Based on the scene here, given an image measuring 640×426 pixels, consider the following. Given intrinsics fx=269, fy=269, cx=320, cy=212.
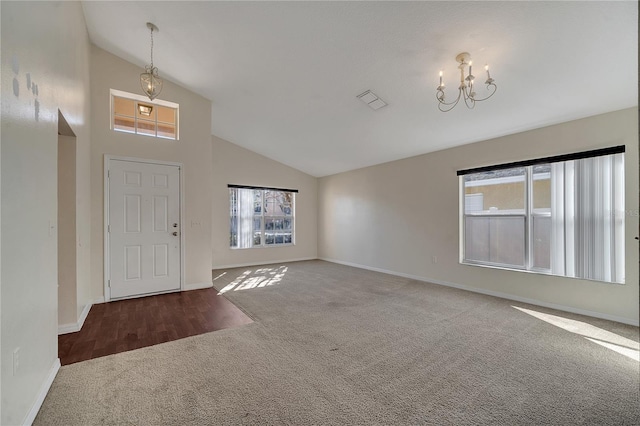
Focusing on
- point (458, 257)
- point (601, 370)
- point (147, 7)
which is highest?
point (147, 7)

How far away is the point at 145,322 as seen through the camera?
312 centimetres

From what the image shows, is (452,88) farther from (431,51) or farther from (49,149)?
(49,149)

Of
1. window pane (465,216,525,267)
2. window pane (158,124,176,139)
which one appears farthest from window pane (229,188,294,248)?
window pane (465,216,525,267)

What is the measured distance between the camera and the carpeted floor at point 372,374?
165cm

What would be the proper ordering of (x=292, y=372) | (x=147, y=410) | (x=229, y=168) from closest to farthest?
(x=147, y=410) < (x=292, y=372) < (x=229, y=168)

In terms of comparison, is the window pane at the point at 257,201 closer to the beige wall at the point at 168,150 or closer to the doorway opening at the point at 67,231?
the beige wall at the point at 168,150

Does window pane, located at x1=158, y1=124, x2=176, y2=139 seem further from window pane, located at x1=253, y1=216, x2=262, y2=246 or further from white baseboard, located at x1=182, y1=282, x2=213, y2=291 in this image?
window pane, located at x1=253, y1=216, x2=262, y2=246

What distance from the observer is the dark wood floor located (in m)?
2.53

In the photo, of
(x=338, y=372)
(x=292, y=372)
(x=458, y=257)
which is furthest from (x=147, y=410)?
(x=458, y=257)

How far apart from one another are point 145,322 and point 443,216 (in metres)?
4.75

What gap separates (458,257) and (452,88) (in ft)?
9.08

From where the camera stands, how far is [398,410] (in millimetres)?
1681

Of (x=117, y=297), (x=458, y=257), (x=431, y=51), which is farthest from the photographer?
(x=458, y=257)

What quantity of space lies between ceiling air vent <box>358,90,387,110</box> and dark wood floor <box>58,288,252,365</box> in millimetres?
3300
